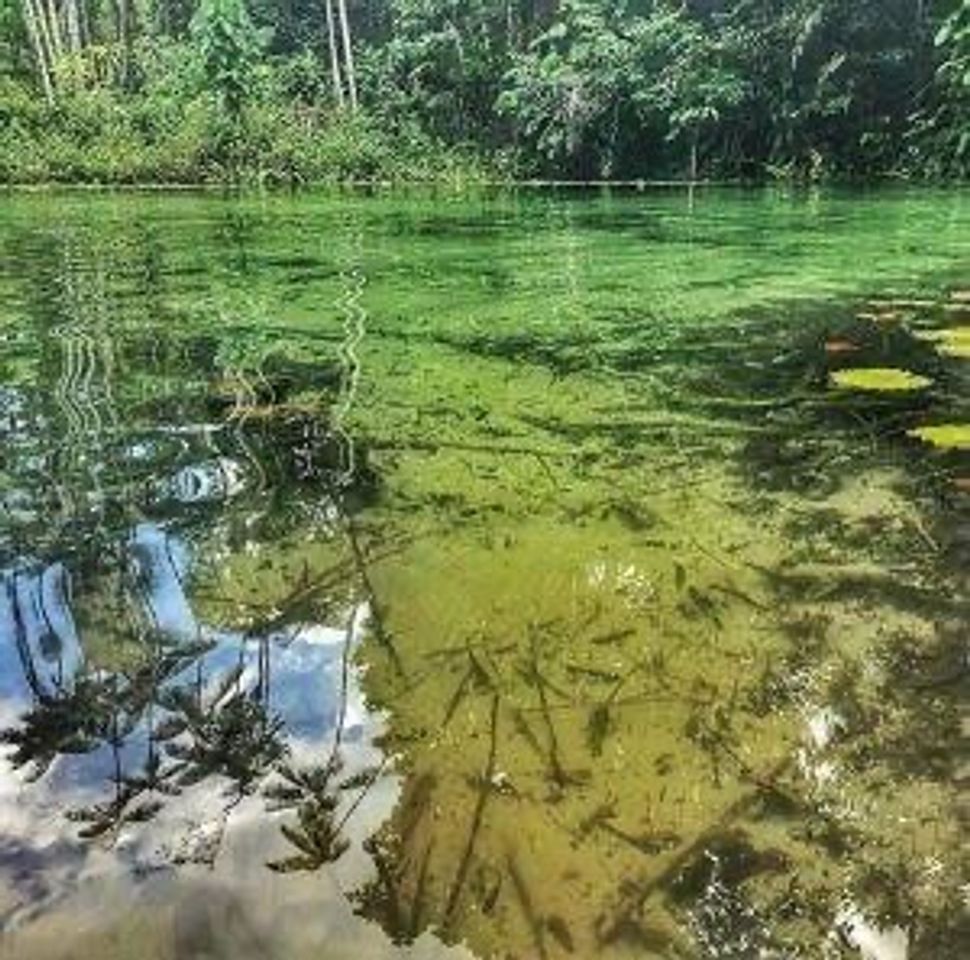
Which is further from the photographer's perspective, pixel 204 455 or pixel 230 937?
pixel 204 455

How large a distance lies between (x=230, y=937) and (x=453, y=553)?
1.65 metres

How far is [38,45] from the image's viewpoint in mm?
32875

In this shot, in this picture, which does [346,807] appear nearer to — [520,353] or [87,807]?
[87,807]

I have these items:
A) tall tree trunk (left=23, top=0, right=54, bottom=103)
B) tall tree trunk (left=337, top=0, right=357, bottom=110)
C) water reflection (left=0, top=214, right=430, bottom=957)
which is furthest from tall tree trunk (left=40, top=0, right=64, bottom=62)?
water reflection (left=0, top=214, right=430, bottom=957)

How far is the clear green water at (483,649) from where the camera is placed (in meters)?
1.85

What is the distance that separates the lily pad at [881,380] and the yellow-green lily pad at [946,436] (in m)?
0.72

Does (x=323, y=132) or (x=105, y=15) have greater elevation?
(x=105, y=15)

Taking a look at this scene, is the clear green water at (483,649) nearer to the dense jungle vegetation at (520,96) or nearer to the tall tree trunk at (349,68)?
the dense jungle vegetation at (520,96)

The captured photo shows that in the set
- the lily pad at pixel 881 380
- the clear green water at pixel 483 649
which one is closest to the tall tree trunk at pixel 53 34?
the clear green water at pixel 483 649

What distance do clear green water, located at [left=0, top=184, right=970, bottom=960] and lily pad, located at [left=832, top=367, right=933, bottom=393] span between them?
31mm

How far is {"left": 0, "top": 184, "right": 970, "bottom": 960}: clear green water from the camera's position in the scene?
1.85 meters

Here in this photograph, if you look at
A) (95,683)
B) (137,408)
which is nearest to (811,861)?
(95,683)

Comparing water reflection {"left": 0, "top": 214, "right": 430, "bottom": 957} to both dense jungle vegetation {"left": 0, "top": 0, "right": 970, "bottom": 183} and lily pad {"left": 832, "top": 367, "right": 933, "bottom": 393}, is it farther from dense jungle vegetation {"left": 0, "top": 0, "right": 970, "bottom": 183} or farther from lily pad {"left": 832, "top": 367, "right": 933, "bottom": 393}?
dense jungle vegetation {"left": 0, "top": 0, "right": 970, "bottom": 183}

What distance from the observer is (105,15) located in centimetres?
4081
